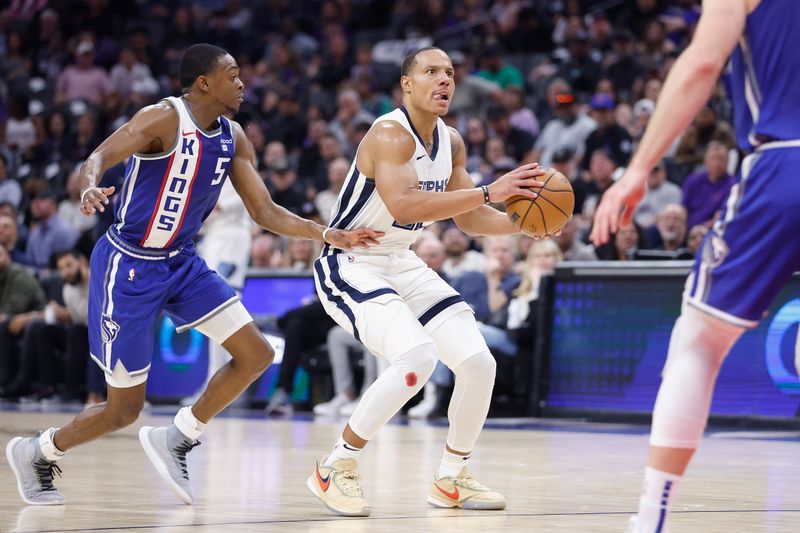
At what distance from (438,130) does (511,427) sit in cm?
540

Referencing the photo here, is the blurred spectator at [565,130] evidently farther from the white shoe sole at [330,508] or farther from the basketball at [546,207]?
the white shoe sole at [330,508]

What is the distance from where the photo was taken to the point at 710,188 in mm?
12219

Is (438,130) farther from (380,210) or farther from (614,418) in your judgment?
(614,418)

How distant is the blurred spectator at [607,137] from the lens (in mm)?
13836

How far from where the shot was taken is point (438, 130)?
20.4ft

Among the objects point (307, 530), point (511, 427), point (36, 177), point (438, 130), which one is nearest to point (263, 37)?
point (36, 177)

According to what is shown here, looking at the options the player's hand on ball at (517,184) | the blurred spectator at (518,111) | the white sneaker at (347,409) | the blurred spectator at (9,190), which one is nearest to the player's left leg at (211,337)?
the player's hand on ball at (517,184)

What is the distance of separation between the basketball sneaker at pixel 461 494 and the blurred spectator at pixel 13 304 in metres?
9.64

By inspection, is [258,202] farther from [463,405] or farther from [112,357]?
[463,405]

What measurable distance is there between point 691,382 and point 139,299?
3.00 metres

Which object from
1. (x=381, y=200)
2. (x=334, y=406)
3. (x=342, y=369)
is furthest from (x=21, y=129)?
(x=381, y=200)

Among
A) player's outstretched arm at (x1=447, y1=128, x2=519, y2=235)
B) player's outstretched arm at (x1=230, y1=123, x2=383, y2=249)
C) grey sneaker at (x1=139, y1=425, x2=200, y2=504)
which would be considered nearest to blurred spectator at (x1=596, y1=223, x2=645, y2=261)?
player's outstretched arm at (x1=447, y1=128, x2=519, y2=235)

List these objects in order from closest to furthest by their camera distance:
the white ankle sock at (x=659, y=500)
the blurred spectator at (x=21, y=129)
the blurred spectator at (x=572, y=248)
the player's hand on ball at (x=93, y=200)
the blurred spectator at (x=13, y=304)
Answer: the white ankle sock at (x=659, y=500) < the player's hand on ball at (x=93, y=200) < the blurred spectator at (x=572, y=248) < the blurred spectator at (x=13, y=304) < the blurred spectator at (x=21, y=129)

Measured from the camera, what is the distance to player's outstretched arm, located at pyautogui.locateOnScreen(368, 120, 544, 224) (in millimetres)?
5531
